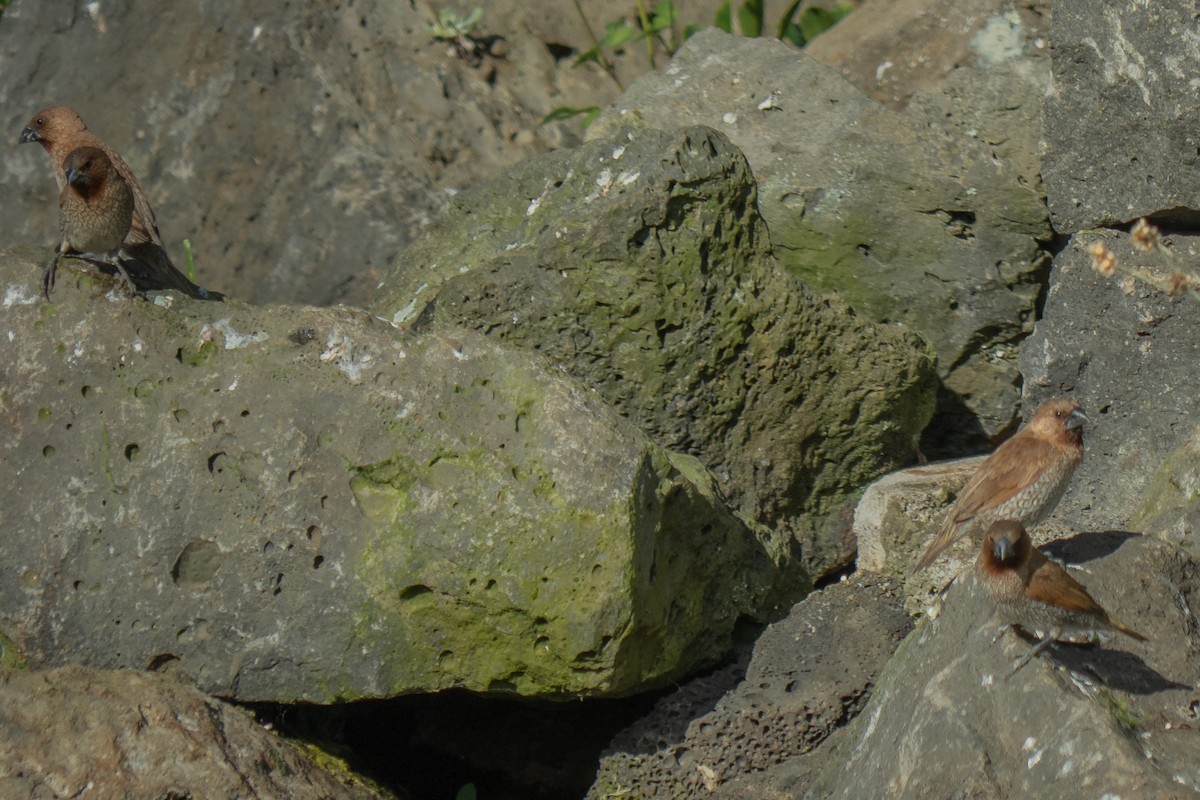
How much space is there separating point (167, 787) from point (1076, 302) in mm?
3873

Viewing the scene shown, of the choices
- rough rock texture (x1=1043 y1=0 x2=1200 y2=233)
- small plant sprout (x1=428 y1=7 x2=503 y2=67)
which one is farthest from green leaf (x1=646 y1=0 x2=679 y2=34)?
rough rock texture (x1=1043 y1=0 x2=1200 y2=233)

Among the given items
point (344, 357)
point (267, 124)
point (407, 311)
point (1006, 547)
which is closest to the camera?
point (1006, 547)

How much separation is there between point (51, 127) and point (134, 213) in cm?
107

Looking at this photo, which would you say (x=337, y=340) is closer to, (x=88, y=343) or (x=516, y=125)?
(x=88, y=343)

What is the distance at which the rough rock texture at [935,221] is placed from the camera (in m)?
6.21

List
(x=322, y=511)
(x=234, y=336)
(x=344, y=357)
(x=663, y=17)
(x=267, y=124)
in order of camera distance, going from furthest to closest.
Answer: (x=663, y=17) < (x=267, y=124) < (x=234, y=336) < (x=344, y=357) < (x=322, y=511)

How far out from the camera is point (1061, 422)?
5.26 m

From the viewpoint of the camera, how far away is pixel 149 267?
17.7ft

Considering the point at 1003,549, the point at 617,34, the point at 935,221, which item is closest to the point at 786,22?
the point at 617,34

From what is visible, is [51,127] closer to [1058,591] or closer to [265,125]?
[265,125]

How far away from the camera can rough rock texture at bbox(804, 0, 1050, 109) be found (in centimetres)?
668

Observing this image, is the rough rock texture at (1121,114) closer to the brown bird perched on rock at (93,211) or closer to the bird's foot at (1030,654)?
the bird's foot at (1030,654)

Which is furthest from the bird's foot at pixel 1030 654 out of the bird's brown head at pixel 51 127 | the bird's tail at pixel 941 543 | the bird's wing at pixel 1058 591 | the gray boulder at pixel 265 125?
the bird's brown head at pixel 51 127

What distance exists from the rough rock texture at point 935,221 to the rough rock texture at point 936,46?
0.49 feet
